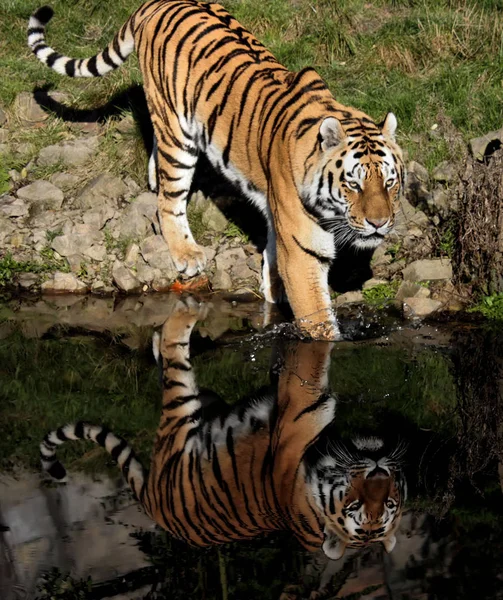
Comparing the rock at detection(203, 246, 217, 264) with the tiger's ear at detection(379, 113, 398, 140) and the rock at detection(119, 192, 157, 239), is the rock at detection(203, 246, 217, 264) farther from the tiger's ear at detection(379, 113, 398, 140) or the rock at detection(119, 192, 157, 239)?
the tiger's ear at detection(379, 113, 398, 140)

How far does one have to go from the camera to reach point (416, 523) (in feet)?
12.5

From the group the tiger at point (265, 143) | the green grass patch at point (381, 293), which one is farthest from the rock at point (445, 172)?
the tiger at point (265, 143)

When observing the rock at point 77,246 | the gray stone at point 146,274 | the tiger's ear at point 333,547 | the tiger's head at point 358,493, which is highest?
the rock at point 77,246

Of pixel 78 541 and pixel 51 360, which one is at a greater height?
pixel 51 360

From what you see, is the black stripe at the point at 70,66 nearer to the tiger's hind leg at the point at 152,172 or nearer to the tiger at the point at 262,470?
the tiger's hind leg at the point at 152,172

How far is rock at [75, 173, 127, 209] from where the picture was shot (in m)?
7.39

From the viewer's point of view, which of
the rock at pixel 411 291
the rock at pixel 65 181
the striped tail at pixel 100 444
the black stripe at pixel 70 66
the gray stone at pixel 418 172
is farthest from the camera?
the rock at pixel 65 181

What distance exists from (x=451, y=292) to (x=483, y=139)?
4.02 ft

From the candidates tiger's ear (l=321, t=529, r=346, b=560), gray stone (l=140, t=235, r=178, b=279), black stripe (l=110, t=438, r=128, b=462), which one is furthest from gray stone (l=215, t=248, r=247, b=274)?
tiger's ear (l=321, t=529, r=346, b=560)

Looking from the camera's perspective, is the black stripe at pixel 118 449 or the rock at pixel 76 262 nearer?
the black stripe at pixel 118 449

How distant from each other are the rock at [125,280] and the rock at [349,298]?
1.26 m

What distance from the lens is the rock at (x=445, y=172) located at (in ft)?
22.7

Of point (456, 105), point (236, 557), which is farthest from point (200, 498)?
point (456, 105)

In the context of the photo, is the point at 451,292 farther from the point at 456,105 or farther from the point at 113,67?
the point at 113,67
